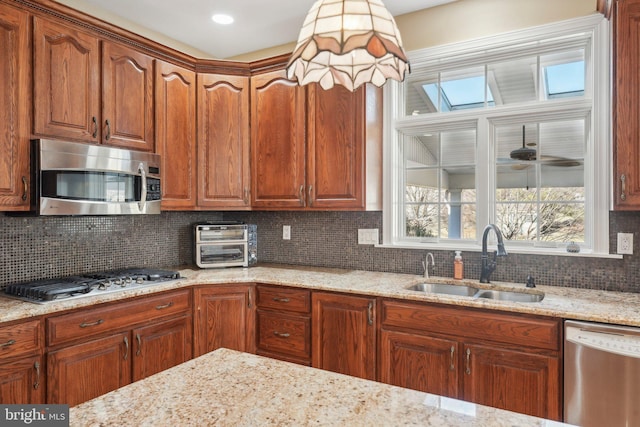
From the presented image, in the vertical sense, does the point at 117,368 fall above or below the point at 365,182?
below

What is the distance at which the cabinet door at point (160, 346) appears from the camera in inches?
97.6

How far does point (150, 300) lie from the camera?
8.32 feet

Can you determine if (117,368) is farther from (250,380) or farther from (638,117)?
(638,117)

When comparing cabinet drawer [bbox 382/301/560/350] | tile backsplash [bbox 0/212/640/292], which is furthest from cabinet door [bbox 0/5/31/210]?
cabinet drawer [bbox 382/301/560/350]

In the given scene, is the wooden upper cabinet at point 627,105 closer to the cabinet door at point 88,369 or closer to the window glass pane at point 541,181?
the window glass pane at point 541,181

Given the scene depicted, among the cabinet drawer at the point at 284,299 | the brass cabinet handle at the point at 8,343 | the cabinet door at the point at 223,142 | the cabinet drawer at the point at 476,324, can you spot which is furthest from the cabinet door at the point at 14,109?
the cabinet drawer at the point at 476,324

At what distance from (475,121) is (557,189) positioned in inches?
26.5

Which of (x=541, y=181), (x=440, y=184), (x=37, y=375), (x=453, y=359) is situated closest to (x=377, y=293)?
(x=453, y=359)

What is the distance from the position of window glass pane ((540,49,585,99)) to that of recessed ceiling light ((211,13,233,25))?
2.14 meters

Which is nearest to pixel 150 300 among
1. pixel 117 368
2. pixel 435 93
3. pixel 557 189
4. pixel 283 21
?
pixel 117 368

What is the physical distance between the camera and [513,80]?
2.79 meters

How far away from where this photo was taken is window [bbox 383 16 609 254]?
2.54 metres

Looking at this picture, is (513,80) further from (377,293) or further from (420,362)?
(420,362)

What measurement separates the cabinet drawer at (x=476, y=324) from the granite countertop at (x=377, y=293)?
1.9 inches
